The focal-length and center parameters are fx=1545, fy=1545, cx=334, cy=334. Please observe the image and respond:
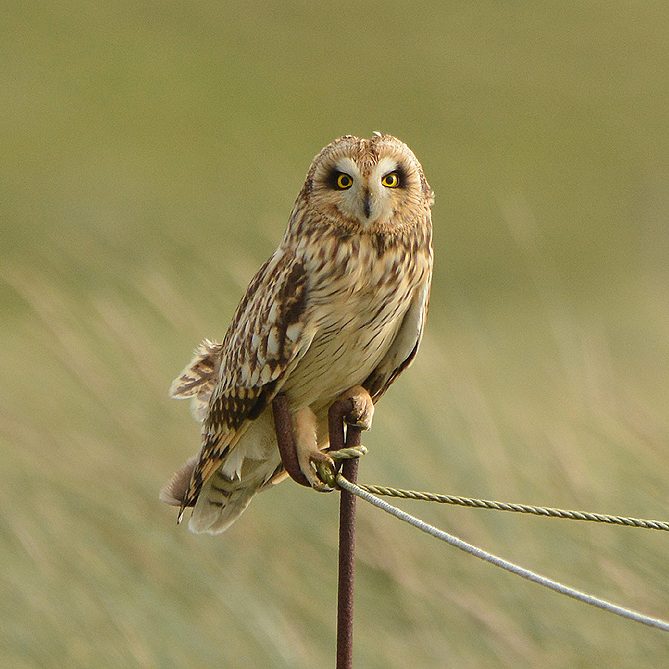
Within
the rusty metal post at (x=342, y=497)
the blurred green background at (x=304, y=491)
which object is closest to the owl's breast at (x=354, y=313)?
the rusty metal post at (x=342, y=497)

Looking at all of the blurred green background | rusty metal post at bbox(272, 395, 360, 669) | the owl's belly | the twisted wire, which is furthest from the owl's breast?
the blurred green background

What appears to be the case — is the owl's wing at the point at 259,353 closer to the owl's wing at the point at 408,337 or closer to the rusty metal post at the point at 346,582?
the owl's wing at the point at 408,337

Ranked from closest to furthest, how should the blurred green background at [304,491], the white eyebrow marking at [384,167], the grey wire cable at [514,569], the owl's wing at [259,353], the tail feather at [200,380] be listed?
the grey wire cable at [514,569] < the white eyebrow marking at [384,167] < the owl's wing at [259,353] < the tail feather at [200,380] < the blurred green background at [304,491]

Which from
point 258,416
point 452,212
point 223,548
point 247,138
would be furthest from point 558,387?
point 247,138

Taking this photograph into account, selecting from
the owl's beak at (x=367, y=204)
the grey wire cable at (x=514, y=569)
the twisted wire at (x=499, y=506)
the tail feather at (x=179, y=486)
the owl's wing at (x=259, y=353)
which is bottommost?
the grey wire cable at (x=514, y=569)

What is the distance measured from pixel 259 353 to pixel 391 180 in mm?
460

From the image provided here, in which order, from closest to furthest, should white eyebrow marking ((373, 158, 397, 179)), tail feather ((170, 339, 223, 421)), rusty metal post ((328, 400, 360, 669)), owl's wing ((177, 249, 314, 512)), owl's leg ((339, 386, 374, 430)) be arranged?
rusty metal post ((328, 400, 360, 669))
white eyebrow marking ((373, 158, 397, 179))
owl's leg ((339, 386, 374, 430))
owl's wing ((177, 249, 314, 512))
tail feather ((170, 339, 223, 421))

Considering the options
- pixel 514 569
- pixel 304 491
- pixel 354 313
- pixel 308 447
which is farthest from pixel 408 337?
pixel 304 491

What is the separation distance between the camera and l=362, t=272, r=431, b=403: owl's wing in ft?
10.5

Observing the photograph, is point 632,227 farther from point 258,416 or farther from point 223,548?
point 258,416

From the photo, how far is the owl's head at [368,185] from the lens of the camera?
9.67ft

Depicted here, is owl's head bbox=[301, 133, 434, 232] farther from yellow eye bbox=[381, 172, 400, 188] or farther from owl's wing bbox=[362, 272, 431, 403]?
owl's wing bbox=[362, 272, 431, 403]

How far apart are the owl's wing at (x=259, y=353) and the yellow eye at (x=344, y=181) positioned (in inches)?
8.5

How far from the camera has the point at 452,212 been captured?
675 inches
